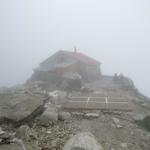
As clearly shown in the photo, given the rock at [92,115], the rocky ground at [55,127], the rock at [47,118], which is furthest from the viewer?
the rock at [92,115]

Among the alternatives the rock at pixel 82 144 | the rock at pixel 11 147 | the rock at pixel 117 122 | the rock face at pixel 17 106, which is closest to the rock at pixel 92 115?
the rock at pixel 117 122

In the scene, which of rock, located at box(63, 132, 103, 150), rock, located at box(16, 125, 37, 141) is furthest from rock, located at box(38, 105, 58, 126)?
rock, located at box(63, 132, 103, 150)

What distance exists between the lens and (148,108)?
16.9 metres

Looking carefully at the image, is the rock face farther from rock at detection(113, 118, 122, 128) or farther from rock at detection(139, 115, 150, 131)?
rock at detection(139, 115, 150, 131)

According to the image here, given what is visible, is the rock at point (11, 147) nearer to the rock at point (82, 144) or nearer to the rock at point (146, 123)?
the rock at point (82, 144)

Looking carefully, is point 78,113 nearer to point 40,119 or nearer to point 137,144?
point 40,119

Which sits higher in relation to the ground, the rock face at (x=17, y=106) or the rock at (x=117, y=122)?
the rock face at (x=17, y=106)

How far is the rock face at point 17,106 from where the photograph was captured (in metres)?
9.52

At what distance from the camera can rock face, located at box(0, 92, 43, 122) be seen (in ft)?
31.2

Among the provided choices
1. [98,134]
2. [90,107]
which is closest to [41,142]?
[98,134]

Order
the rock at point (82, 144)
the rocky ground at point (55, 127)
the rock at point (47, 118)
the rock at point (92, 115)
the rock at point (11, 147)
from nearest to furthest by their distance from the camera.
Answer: the rock at point (11, 147), the rock at point (82, 144), the rocky ground at point (55, 127), the rock at point (47, 118), the rock at point (92, 115)

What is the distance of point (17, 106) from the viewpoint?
1001cm

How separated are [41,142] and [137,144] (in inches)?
159

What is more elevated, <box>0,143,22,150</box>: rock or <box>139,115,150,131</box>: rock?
<box>0,143,22,150</box>: rock
